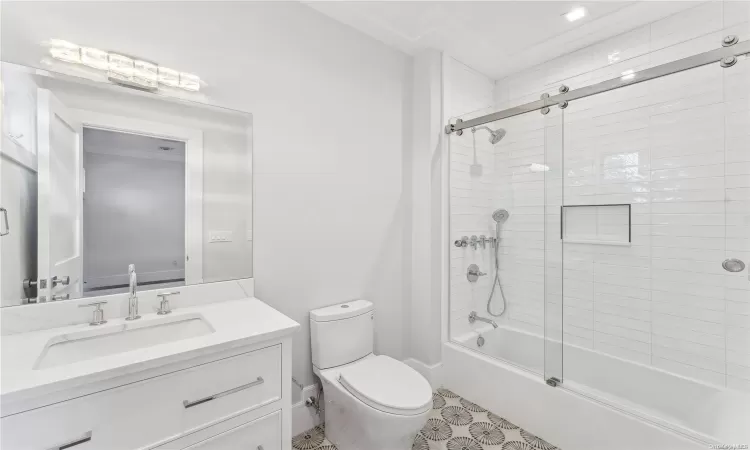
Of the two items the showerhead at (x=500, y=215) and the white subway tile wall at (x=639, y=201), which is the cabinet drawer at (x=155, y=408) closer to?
the white subway tile wall at (x=639, y=201)

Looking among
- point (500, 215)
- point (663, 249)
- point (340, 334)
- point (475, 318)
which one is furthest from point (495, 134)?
point (340, 334)

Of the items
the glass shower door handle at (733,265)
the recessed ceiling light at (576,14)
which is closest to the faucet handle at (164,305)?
the recessed ceiling light at (576,14)

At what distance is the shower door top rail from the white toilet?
1.55 metres

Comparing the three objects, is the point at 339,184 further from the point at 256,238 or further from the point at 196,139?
the point at 196,139

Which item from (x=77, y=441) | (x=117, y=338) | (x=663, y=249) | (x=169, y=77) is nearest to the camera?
(x=77, y=441)

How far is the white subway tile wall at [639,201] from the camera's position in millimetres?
1751

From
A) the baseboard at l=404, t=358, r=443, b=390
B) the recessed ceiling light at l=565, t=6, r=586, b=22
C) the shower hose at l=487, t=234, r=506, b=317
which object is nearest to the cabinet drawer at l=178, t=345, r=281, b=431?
the baseboard at l=404, t=358, r=443, b=390

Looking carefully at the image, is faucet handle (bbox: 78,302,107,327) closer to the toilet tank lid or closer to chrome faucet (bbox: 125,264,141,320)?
chrome faucet (bbox: 125,264,141,320)

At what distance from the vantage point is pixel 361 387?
62.1 inches

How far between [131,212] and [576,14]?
8.84ft

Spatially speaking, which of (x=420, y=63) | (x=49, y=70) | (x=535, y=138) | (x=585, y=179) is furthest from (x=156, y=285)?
(x=585, y=179)

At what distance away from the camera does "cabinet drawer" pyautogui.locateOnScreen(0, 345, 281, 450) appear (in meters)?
0.84

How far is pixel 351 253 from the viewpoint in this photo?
2.13 metres

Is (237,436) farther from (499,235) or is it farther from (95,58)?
(499,235)
